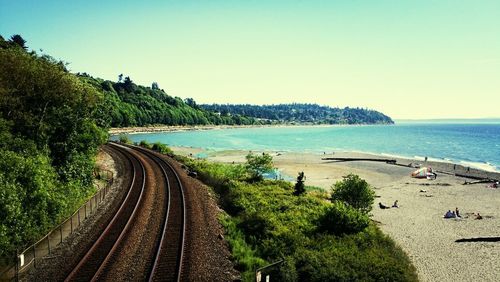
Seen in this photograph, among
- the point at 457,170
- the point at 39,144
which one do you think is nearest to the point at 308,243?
the point at 39,144

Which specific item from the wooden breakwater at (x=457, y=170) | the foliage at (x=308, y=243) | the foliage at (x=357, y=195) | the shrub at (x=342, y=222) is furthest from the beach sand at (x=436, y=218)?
the foliage at (x=308, y=243)

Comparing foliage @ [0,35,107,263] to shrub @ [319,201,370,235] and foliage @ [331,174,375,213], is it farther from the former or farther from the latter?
foliage @ [331,174,375,213]

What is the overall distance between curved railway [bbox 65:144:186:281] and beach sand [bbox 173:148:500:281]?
1537cm

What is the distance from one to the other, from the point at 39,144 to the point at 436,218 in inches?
1494

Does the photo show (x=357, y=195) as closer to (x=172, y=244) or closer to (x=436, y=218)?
(x=436, y=218)

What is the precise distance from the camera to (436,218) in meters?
38.5

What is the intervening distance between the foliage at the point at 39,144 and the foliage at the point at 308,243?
10425 millimetres

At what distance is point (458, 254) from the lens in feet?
87.8

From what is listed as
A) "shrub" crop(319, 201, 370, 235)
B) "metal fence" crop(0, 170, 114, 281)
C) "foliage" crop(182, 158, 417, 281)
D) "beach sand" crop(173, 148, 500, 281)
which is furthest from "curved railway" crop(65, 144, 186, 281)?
"beach sand" crop(173, 148, 500, 281)

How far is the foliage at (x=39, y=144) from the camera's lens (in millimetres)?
17672

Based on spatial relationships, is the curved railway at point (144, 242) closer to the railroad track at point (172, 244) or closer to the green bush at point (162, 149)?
the railroad track at point (172, 244)

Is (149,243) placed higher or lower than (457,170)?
higher

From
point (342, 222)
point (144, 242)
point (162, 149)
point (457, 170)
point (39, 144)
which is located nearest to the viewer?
point (144, 242)

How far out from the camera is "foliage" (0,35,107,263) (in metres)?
17.7
